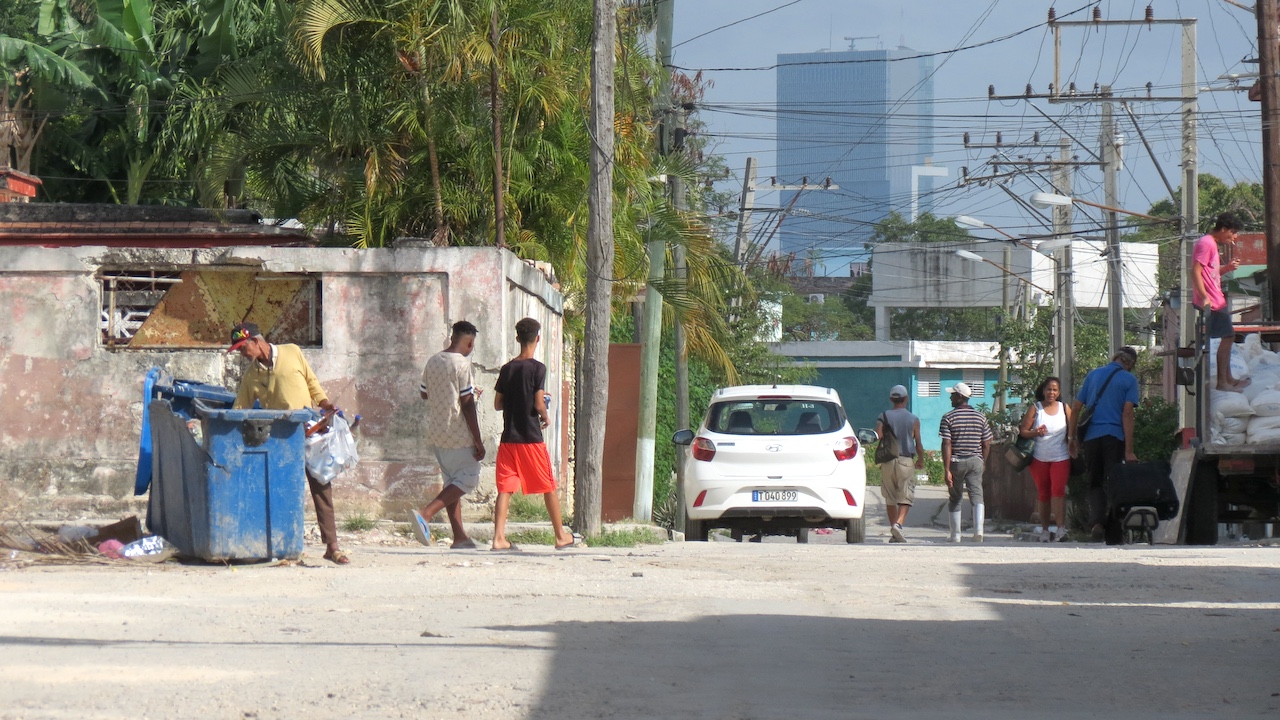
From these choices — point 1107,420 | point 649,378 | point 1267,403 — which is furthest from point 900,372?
point 1267,403

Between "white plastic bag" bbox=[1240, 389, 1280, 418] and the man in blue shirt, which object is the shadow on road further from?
the man in blue shirt

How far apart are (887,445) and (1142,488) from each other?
318cm

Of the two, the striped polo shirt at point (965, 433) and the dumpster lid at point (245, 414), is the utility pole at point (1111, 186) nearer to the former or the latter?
the striped polo shirt at point (965, 433)

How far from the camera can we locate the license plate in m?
13.8

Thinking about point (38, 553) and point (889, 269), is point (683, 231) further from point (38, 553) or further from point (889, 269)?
point (889, 269)

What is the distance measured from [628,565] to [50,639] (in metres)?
4.51

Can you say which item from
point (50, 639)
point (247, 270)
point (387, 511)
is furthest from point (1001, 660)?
point (247, 270)

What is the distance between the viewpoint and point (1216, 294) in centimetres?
1267

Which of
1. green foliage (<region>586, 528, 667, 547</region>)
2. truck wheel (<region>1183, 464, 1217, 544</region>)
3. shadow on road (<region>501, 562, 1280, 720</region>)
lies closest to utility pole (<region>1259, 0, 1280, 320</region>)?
truck wheel (<region>1183, 464, 1217, 544</region>)

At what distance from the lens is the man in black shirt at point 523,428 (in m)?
11.0

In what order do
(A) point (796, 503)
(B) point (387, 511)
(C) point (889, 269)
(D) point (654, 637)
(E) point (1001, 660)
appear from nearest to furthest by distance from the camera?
(E) point (1001, 660), (D) point (654, 637), (B) point (387, 511), (A) point (796, 503), (C) point (889, 269)

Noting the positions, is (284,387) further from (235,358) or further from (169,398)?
(235,358)

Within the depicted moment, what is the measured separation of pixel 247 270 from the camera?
43.1 ft

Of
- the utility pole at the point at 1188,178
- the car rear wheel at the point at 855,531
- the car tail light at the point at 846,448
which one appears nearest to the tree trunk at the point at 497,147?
the car tail light at the point at 846,448
